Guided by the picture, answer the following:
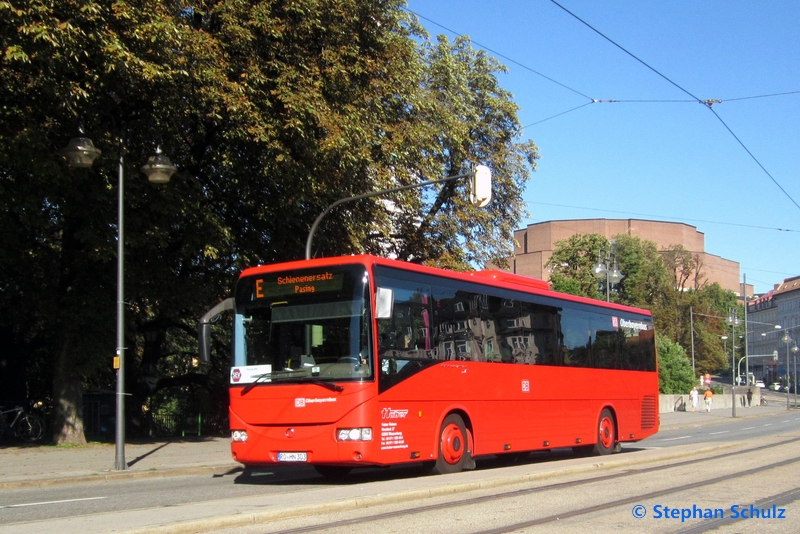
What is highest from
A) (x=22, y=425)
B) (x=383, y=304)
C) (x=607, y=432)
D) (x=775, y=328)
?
(x=775, y=328)

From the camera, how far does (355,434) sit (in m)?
12.9

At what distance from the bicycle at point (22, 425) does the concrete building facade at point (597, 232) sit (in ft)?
302

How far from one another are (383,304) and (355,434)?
197 centimetres

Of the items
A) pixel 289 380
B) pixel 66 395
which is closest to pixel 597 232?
pixel 66 395

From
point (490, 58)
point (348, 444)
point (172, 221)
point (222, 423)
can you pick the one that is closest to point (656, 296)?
point (490, 58)

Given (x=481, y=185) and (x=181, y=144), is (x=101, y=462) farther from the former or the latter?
(x=481, y=185)

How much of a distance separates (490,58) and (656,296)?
152ft

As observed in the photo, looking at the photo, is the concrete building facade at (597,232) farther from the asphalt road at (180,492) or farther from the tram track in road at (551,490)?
the asphalt road at (180,492)

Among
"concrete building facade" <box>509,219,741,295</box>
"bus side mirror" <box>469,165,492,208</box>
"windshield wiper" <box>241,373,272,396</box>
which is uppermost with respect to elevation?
"concrete building facade" <box>509,219,741,295</box>

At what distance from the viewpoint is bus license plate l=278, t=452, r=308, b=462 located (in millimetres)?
13188

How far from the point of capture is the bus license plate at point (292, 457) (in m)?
13.2

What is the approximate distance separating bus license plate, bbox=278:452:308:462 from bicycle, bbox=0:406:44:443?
44.6ft

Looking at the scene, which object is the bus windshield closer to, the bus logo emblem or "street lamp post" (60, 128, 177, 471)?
the bus logo emblem

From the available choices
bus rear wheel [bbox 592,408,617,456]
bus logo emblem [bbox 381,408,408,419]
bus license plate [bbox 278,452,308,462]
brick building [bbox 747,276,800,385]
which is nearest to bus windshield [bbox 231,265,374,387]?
bus logo emblem [bbox 381,408,408,419]
